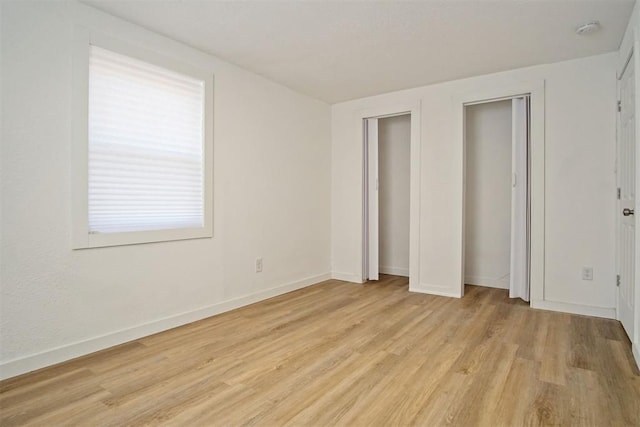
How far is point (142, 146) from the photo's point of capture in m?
2.71

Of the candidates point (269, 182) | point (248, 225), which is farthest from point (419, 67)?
point (248, 225)

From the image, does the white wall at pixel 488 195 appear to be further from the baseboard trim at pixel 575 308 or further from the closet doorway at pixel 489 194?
the baseboard trim at pixel 575 308

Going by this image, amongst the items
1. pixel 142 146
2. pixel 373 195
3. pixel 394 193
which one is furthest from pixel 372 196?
pixel 142 146

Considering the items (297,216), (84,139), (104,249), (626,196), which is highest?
(84,139)

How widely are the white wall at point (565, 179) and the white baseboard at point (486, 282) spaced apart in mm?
772

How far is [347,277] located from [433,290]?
1150 millimetres

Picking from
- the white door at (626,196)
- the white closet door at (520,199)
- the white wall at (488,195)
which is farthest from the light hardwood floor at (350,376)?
the white wall at (488,195)

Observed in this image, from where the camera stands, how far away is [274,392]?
1897 mm

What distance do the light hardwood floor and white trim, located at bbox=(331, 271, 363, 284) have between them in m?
1.48

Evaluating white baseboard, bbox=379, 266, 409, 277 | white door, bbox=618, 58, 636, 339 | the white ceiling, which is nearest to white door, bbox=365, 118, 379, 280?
white baseboard, bbox=379, 266, 409, 277

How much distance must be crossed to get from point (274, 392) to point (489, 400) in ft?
3.62

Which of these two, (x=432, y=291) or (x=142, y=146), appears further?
(x=432, y=291)

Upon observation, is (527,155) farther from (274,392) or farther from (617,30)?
(274,392)

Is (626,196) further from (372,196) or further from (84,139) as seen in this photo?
(84,139)
